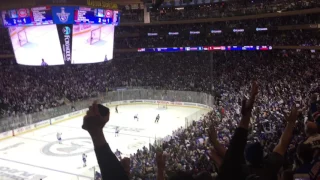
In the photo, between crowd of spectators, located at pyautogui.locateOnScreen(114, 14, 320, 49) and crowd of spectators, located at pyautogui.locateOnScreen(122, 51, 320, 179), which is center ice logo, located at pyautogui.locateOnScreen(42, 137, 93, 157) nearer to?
crowd of spectators, located at pyautogui.locateOnScreen(122, 51, 320, 179)

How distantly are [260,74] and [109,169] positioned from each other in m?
33.5

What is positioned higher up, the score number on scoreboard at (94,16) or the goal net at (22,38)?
the score number on scoreboard at (94,16)

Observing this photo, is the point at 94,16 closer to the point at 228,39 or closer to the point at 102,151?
the point at 228,39

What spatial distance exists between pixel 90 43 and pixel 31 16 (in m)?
5.05

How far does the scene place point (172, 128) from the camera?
2686 centimetres

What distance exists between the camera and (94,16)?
28.4 meters

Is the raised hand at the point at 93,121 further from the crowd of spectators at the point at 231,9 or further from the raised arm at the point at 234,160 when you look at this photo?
the crowd of spectators at the point at 231,9

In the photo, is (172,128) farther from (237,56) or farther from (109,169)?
(109,169)

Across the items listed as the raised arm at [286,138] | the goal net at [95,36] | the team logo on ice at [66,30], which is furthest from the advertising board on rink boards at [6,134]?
the raised arm at [286,138]

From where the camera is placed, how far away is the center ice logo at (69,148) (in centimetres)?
→ 2200

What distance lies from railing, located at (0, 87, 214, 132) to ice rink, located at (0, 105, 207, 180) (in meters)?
1.09

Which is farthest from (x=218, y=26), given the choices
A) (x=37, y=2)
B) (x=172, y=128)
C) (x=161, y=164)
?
(x=161, y=164)

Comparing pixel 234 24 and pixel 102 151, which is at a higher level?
pixel 234 24

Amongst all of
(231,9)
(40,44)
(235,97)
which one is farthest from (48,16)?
(231,9)
